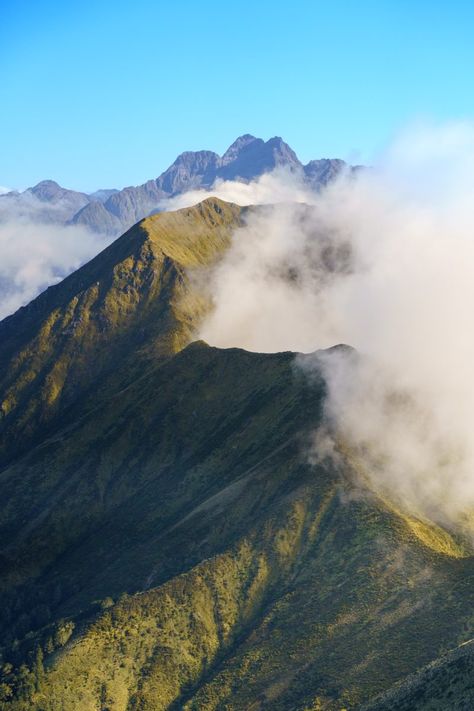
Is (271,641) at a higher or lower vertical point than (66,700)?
higher

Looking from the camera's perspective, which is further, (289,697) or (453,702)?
(289,697)

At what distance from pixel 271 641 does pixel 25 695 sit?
59.0m

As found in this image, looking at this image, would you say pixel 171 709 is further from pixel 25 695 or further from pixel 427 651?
pixel 427 651

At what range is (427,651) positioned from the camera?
571ft

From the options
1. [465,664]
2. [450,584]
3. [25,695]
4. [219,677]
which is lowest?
[25,695]

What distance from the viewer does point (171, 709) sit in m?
190

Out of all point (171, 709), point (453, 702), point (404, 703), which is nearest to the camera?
point (453, 702)

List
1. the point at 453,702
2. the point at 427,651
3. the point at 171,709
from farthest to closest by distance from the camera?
the point at 171,709 < the point at 427,651 < the point at 453,702

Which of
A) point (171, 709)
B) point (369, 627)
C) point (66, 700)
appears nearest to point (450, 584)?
point (369, 627)

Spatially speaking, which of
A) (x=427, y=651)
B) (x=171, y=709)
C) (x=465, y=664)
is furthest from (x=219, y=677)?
(x=465, y=664)

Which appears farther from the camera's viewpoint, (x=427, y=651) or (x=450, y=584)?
(x=450, y=584)

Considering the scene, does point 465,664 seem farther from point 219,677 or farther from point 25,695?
point 25,695

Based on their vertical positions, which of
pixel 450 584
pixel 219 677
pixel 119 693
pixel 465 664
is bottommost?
pixel 119 693

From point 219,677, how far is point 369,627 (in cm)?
3713
